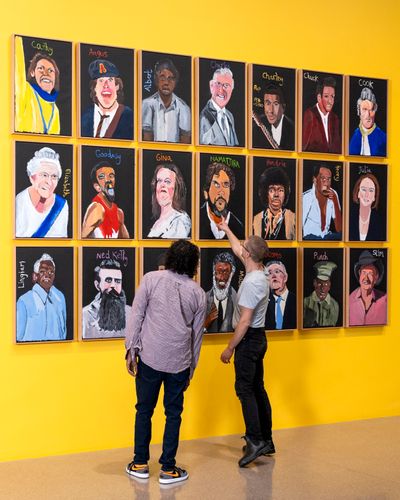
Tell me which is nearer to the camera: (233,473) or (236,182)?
(233,473)

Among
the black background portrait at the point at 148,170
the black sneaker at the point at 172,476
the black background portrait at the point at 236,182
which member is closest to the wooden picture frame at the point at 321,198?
the black background portrait at the point at 236,182

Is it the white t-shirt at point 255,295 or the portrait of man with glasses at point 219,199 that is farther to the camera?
the portrait of man with glasses at point 219,199

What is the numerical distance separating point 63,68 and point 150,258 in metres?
1.47

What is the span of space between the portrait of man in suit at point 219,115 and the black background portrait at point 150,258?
0.89 m

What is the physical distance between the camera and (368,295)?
22.8 feet

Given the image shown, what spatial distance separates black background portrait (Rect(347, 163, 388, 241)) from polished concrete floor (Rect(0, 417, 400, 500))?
170cm

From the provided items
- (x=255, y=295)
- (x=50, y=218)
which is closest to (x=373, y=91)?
(x=255, y=295)

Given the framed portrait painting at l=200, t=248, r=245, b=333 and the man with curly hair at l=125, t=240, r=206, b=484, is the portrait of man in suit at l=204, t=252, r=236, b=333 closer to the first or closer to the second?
the framed portrait painting at l=200, t=248, r=245, b=333

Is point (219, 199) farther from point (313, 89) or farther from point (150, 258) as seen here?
point (313, 89)

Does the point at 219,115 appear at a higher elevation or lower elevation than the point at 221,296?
higher

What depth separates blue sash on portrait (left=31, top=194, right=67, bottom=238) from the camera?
18.7 feet

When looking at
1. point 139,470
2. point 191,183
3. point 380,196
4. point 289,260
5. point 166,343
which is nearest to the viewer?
point 166,343

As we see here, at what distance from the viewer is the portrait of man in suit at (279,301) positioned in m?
6.53

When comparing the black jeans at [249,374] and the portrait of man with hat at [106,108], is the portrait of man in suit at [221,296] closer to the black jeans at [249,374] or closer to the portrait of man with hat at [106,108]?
the black jeans at [249,374]
